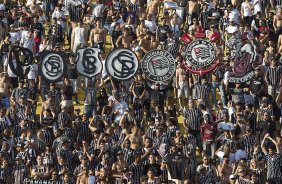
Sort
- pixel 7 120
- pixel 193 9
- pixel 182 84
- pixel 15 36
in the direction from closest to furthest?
1. pixel 7 120
2. pixel 182 84
3. pixel 15 36
4. pixel 193 9

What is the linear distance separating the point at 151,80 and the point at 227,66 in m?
3.23

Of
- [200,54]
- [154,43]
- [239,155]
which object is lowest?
[239,155]

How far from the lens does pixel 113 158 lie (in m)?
41.1

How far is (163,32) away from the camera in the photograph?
48.1 m

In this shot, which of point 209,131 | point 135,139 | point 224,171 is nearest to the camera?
point 224,171

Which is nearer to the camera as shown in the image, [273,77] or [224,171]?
[224,171]

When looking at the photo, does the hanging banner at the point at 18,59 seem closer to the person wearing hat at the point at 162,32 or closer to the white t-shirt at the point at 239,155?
the person wearing hat at the point at 162,32

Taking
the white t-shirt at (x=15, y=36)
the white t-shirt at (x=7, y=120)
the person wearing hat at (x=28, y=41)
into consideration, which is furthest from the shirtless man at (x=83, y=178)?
the white t-shirt at (x=15, y=36)

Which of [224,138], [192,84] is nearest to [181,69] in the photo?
[192,84]

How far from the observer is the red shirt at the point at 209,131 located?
1657 inches

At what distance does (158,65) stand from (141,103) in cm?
191

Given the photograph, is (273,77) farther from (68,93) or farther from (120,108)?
(68,93)

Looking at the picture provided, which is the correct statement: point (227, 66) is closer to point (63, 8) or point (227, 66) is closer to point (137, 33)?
point (137, 33)

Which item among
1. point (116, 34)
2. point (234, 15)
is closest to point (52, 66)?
point (116, 34)
